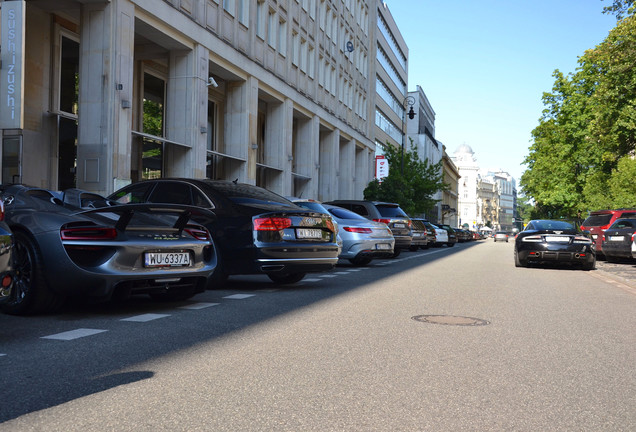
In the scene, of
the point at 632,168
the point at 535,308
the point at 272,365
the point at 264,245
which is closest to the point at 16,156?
the point at 264,245

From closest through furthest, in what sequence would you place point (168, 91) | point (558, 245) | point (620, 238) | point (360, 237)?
point (360, 237) → point (558, 245) → point (620, 238) → point (168, 91)

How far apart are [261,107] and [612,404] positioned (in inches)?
1267

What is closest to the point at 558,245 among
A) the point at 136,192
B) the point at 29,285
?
the point at 136,192

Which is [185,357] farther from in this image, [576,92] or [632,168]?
[576,92]

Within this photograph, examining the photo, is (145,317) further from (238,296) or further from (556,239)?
(556,239)

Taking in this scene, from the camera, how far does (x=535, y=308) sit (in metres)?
8.96

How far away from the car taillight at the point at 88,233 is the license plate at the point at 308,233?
3584 mm

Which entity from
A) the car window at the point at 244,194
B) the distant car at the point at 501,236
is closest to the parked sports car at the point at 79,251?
the car window at the point at 244,194

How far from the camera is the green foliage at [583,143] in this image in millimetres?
30562

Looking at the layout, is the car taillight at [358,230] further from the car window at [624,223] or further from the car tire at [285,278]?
the car window at [624,223]

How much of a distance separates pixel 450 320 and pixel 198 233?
2.91 m

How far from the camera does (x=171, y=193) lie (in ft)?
31.7

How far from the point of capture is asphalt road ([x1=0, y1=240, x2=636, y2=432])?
3623 mm

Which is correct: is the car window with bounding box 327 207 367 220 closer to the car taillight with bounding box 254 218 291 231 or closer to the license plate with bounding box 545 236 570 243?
the license plate with bounding box 545 236 570 243
